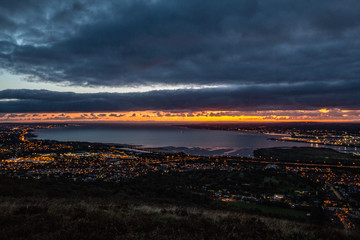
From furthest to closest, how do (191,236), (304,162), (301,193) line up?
(304,162)
(301,193)
(191,236)

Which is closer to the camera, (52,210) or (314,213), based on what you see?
(52,210)

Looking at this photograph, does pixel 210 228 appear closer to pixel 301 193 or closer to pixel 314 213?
pixel 314 213

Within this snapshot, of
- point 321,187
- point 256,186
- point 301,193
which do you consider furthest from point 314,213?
point 321,187

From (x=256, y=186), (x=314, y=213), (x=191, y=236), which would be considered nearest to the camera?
(x=191, y=236)

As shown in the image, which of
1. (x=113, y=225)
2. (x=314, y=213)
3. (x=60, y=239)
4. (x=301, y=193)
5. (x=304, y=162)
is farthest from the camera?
(x=304, y=162)

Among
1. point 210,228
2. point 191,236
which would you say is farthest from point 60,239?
point 210,228

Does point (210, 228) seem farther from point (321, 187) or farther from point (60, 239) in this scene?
point (321, 187)

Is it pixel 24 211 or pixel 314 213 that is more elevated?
pixel 24 211

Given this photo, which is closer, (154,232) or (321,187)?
(154,232)

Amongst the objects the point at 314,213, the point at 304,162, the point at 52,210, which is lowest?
the point at 304,162
